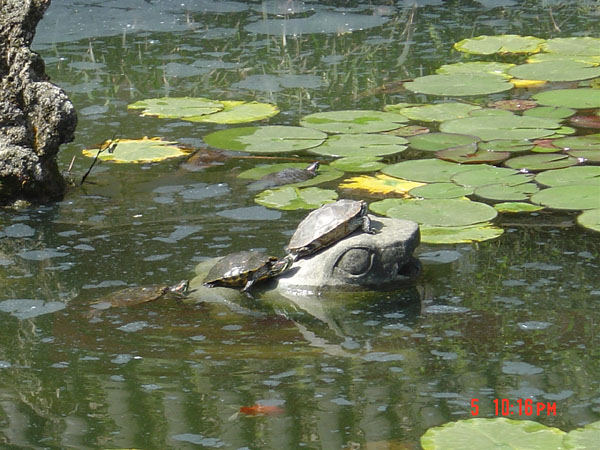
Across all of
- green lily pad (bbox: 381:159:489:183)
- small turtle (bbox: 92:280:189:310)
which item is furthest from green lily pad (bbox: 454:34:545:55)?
small turtle (bbox: 92:280:189:310)

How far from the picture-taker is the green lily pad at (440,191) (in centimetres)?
585

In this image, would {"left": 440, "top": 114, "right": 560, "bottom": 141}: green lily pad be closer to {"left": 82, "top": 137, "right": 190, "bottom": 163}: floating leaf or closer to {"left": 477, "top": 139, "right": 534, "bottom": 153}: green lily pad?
{"left": 477, "top": 139, "right": 534, "bottom": 153}: green lily pad

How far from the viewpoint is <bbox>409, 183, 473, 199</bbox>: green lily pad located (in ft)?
19.2

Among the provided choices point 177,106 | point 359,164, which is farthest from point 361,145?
point 177,106

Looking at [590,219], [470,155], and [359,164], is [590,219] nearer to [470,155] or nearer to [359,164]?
[470,155]

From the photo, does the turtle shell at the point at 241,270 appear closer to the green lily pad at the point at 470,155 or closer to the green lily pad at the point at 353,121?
the green lily pad at the point at 470,155

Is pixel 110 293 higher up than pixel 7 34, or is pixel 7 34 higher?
pixel 7 34

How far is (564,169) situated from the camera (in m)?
6.19

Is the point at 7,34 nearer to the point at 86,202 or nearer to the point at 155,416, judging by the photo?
the point at 86,202

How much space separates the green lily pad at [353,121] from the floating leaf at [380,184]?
3.37 ft

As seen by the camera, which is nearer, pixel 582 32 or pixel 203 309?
pixel 203 309

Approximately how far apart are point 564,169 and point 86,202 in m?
2.97

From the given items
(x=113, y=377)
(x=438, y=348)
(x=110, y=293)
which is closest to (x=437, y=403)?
(x=438, y=348)
